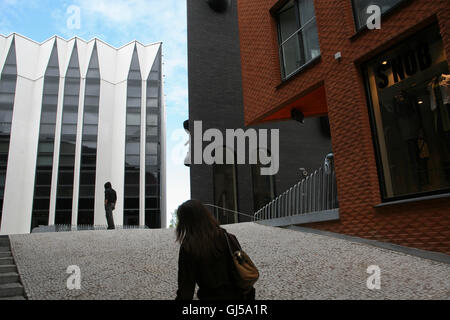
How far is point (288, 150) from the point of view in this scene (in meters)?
16.5

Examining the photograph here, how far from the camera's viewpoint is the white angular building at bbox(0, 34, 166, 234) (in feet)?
109

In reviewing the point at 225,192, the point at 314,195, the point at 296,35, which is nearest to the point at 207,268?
the point at 314,195

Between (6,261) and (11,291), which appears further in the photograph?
(6,261)

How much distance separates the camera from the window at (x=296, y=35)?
9.98 meters

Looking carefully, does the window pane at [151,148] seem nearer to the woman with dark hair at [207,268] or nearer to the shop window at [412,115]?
the shop window at [412,115]

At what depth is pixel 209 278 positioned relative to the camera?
270 centimetres

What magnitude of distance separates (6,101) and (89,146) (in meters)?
8.86

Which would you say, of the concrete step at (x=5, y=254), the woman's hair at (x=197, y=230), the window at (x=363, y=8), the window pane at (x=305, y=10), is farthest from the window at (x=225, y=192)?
the woman's hair at (x=197, y=230)

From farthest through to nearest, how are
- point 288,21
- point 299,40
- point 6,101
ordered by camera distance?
point 6,101 → point 288,21 → point 299,40

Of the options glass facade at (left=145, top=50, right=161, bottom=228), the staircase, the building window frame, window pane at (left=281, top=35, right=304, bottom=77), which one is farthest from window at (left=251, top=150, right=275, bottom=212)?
glass facade at (left=145, top=50, right=161, bottom=228)

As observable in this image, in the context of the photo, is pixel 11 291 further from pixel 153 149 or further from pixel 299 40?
pixel 153 149

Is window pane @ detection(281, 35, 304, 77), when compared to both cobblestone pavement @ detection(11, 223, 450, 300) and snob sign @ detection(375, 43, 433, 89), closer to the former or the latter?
snob sign @ detection(375, 43, 433, 89)

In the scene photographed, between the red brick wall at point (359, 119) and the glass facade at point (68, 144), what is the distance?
27697 millimetres
